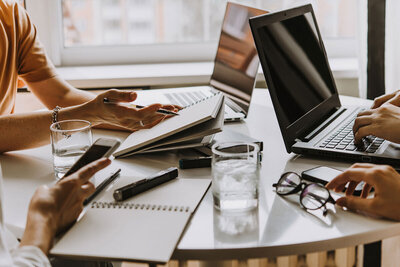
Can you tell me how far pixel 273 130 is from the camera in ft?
4.66

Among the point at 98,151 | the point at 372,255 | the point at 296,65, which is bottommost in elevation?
the point at 372,255

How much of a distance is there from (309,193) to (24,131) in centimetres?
72

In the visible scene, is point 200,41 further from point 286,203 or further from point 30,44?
point 286,203

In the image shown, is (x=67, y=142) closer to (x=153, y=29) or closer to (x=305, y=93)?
(x=305, y=93)

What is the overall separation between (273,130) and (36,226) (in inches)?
31.2

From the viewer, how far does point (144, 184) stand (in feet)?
3.24

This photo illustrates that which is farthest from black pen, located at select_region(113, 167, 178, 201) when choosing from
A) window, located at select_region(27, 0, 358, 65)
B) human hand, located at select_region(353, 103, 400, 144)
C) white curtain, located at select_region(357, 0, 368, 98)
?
window, located at select_region(27, 0, 358, 65)

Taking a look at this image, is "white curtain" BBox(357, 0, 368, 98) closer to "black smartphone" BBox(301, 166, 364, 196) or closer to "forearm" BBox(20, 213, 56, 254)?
"black smartphone" BBox(301, 166, 364, 196)

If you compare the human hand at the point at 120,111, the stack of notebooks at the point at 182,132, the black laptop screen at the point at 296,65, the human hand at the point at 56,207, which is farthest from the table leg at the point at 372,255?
the human hand at the point at 56,207

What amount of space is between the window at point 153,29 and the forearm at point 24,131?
1355 millimetres

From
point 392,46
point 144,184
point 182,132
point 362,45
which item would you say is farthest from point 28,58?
point 392,46

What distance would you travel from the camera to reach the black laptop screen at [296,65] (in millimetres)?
1195

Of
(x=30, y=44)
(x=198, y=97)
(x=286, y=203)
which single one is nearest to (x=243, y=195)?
(x=286, y=203)

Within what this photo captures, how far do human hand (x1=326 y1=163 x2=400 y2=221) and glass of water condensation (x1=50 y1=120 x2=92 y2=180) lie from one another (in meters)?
0.52
